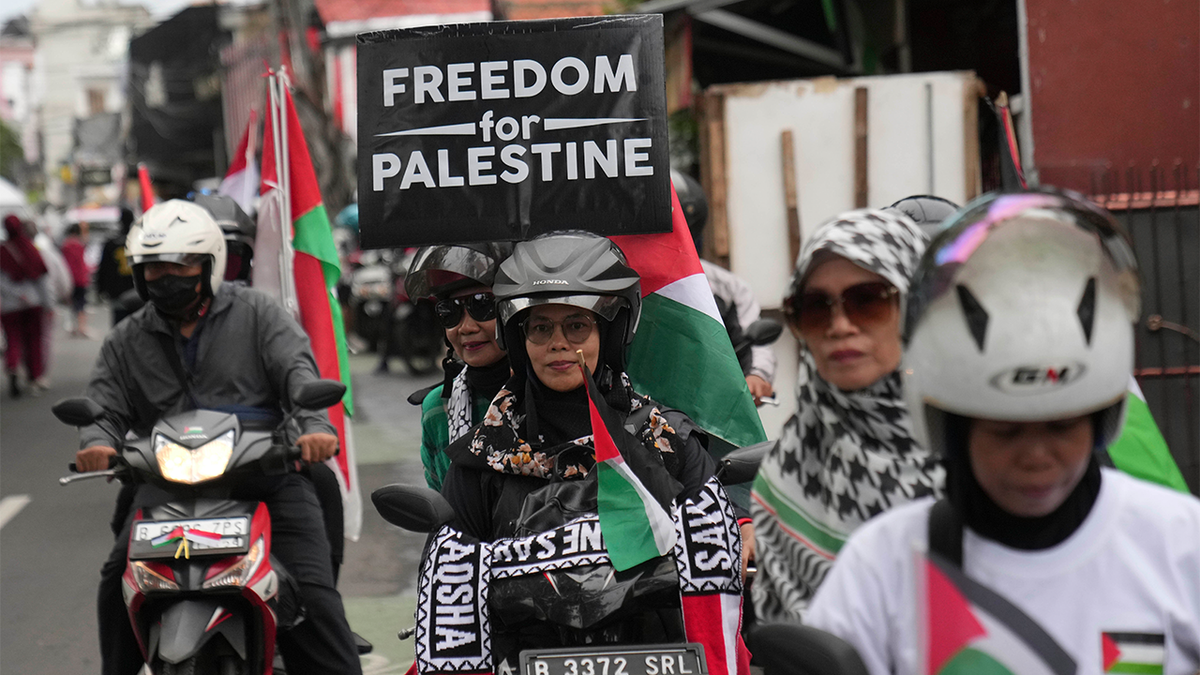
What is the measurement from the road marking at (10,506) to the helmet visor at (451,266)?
632 centimetres

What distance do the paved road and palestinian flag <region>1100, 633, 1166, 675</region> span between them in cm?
429

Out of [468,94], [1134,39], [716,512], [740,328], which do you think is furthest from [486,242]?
[1134,39]

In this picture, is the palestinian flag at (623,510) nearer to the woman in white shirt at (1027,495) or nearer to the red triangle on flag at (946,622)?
the woman in white shirt at (1027,495)

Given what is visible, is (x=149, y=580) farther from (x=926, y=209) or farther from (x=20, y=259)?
(x=20, y=259)

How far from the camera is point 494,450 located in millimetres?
3246

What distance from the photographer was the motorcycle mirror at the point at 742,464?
3.29m

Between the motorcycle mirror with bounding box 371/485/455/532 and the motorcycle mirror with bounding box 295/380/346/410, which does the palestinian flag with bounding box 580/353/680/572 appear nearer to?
the motorcycle mirror with bounding box 371/485/455/532

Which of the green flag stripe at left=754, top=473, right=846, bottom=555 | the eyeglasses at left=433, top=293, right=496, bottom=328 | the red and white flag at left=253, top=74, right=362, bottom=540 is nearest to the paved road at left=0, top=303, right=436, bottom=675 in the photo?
the red and white flag at left=253, top=74, right=362, bottom=540

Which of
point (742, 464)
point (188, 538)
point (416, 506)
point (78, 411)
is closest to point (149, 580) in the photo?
point (188, 538)

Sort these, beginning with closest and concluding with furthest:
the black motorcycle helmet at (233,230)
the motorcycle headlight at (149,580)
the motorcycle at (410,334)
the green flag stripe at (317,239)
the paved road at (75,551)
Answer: the motorcycle headlight at (149,580) < the black motorcycle helmet at (233,230) < the paved road at (75,551) < the green flag stripe at (317,239) < the motorcycle at (410,334)

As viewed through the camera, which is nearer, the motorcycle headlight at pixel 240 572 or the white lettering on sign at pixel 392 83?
the white lettering on sign at pixel 392 83

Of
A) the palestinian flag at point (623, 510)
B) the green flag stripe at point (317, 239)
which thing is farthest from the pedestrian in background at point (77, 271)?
the palestinian flag at point (623, 510)

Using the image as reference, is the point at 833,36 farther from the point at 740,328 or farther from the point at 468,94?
the point at 468,94

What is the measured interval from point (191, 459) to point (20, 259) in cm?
1195
